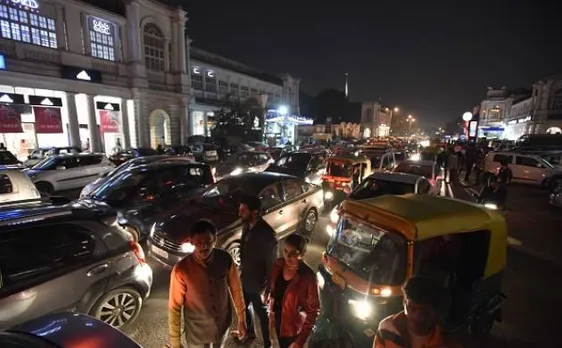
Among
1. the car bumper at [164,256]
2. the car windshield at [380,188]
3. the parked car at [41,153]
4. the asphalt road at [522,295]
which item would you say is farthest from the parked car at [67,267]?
the parked car at [41,153]

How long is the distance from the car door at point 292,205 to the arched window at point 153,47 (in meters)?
24.4

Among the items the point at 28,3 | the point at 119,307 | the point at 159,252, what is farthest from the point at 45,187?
the point at 28,3

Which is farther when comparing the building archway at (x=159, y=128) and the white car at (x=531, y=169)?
the building archway at (x=159, y=128)

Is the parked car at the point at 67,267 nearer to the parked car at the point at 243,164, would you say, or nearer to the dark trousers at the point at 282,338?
the dark trousers at the point at 282,338

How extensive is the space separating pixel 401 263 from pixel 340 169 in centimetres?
836

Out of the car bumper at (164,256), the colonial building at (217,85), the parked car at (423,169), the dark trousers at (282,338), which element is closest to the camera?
the dark trousers at (282,338)

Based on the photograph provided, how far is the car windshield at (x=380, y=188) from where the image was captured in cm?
752

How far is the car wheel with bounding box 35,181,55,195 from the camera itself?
10.9 meters

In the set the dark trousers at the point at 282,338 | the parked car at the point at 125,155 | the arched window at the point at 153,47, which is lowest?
the dark trousers at the point at 282,338

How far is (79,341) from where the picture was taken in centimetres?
202

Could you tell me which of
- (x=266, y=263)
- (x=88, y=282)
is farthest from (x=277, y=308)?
(x=88, y=282)

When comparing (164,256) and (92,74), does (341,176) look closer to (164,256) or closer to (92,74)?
(164,256)

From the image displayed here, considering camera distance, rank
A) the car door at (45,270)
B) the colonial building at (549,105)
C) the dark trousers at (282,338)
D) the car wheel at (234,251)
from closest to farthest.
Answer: the dark trousers at (282,338)
the car door at (45,270)
the car wheel at (234,251)
the colonial building at (549,105)

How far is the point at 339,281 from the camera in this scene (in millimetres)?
3596
